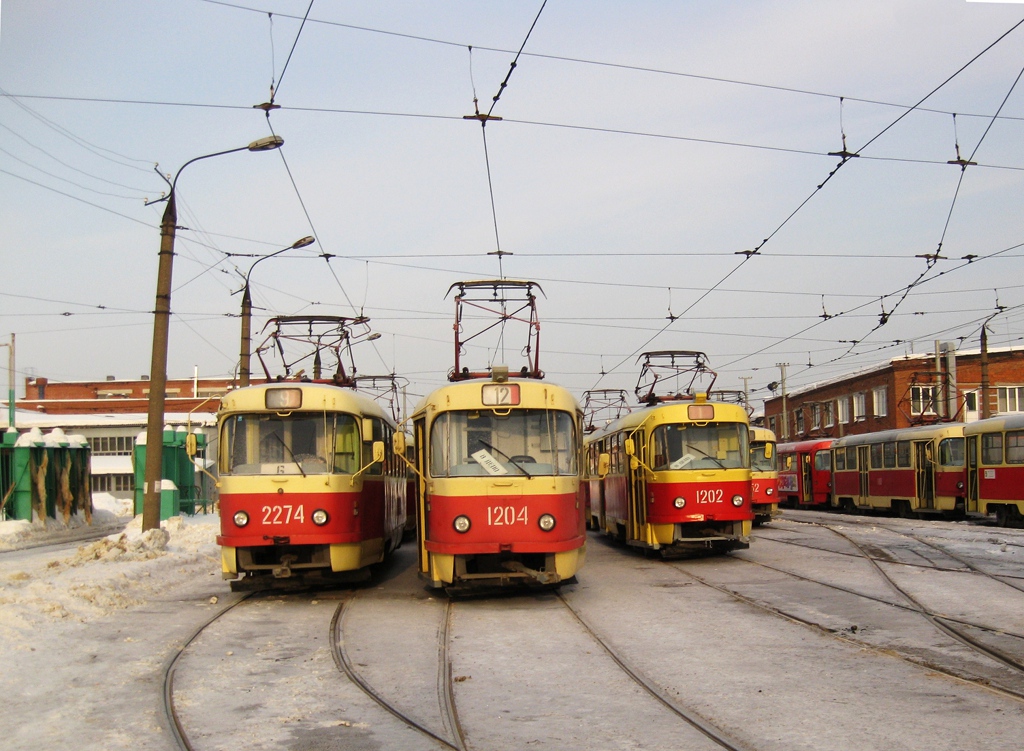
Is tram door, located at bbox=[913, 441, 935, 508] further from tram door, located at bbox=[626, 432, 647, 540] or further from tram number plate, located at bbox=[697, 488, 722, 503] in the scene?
tram number plate, located at bbox=[697, 488, 722, 503]

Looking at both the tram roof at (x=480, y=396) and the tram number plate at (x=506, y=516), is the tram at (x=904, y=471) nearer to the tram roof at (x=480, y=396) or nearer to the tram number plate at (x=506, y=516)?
the tram roof at (x=480, y=396)

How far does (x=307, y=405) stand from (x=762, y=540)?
498 inches

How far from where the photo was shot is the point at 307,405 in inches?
509

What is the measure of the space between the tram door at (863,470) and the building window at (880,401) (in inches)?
886

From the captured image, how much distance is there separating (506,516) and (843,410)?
5426cm

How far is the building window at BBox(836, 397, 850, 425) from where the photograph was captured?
2419 inches

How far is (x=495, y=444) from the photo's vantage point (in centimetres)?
1223

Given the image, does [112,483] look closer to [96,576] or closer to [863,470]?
[863,470]

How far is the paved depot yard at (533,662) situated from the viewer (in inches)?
254

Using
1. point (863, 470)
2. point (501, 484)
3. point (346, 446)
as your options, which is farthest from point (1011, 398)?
point (346, 446)

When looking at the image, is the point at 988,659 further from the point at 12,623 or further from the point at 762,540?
the point at 762,540

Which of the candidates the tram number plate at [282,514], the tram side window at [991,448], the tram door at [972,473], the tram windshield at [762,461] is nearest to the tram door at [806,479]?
the tram windshield at [762,461]

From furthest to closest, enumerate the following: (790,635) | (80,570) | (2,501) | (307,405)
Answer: (2,501) → (80,570) → (307,405) → (790,635)

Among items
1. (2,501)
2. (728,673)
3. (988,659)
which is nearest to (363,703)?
(728,673)
